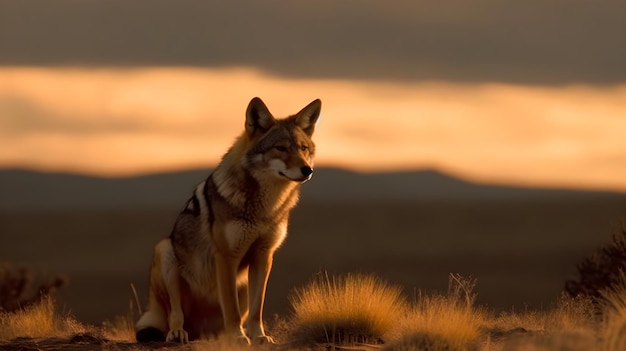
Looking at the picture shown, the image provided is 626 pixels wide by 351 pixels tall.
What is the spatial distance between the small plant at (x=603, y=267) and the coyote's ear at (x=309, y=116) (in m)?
5.46

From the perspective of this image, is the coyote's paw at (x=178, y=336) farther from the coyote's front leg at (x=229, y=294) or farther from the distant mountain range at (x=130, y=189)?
the distant mountain range at (x=130, y=189)

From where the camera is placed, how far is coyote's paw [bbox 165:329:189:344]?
12.3 meters

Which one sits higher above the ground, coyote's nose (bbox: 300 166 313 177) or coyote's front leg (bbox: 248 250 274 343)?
coyote's nose (bbox: 300 166 313 177)

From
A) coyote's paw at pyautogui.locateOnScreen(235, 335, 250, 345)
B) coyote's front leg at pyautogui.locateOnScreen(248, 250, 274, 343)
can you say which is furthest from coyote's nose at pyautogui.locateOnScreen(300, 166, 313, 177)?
coyote's paw at pyautogui.locateOnScreen(235, 335, 250, 345)

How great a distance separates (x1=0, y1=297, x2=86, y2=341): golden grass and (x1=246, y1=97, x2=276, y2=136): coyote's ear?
12.7 feet

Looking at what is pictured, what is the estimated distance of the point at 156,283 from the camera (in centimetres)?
1262

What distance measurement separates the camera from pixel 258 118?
11953mm

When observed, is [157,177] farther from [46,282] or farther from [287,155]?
[287,155]

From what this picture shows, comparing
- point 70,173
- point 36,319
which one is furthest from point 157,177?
point 36,319

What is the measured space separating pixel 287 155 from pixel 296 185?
475 mm

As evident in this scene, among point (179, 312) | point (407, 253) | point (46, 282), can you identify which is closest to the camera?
point (179, 312)

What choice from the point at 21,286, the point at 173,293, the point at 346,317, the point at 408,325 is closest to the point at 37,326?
the point at 173,293

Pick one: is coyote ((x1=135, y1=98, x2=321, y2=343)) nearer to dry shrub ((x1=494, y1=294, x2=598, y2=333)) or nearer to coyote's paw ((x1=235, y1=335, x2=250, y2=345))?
coyote's paw ((x1=235, y1=335, x2=250, y2=345))

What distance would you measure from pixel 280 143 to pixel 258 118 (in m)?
0.44
